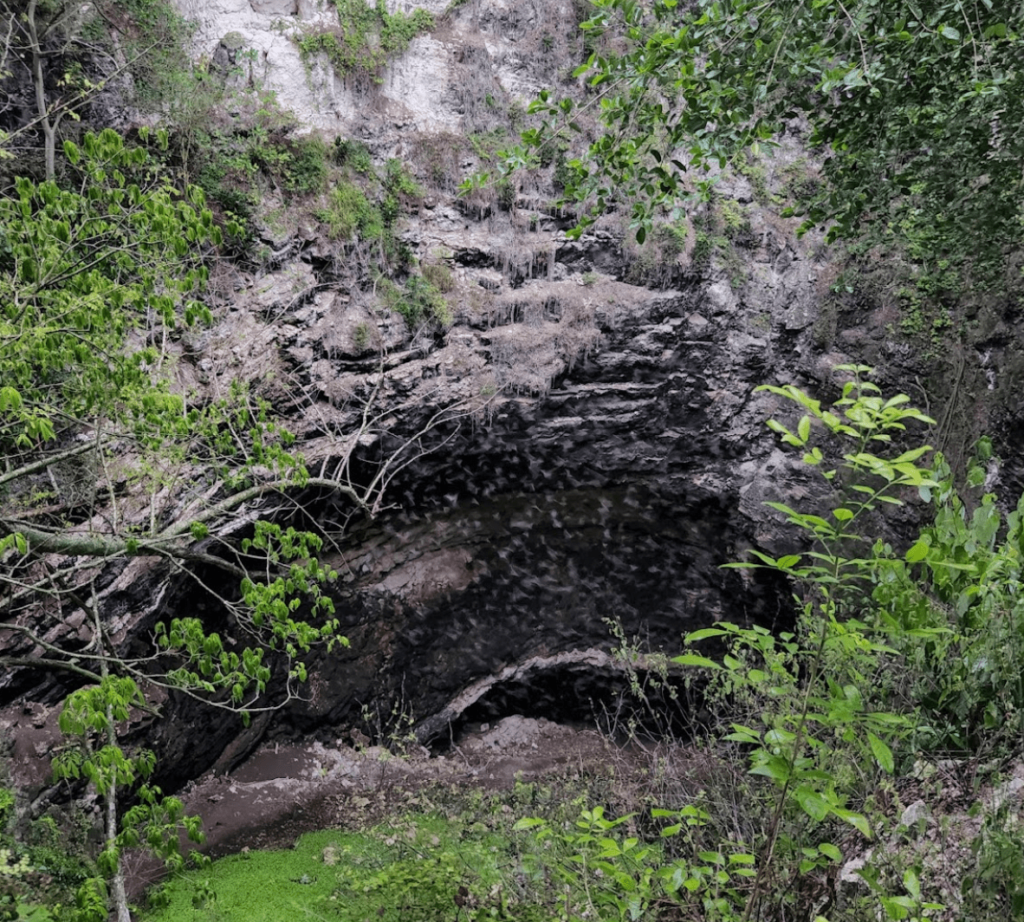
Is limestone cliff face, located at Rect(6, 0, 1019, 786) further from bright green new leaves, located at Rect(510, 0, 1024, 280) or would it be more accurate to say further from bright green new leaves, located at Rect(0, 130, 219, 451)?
bright green new leaves, located at Rect(510, 0, 1024, 280)

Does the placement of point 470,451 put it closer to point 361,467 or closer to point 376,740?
point 361,467

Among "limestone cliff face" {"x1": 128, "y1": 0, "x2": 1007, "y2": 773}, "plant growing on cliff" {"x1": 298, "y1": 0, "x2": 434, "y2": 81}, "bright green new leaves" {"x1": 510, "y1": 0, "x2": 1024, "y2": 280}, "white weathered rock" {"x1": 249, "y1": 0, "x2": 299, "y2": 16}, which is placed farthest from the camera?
"plant growing on cliff" {"x1": 298, "y1": 0, "x2": 434, "y2": 81}

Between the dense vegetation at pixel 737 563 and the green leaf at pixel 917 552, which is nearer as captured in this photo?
the green leaf at pixel 917 552

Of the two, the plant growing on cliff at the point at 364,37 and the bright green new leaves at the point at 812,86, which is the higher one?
the plant growing on cliff at the point at 364,37

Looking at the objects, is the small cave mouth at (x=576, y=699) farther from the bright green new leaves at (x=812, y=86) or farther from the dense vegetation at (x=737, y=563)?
the bright green new leaves at (x=812, y=86)

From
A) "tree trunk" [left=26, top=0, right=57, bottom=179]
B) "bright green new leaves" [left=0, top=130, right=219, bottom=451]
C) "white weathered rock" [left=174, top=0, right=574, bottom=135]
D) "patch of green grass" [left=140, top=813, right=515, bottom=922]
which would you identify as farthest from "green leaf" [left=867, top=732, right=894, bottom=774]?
"white weathered rock" [left=174, top=0, right=574, bottom=135]

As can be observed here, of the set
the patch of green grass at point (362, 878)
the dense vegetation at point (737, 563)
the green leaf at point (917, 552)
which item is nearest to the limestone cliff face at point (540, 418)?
the patch of green grass at point (362, 878)

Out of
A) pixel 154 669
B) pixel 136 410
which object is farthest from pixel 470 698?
pixel 136 410

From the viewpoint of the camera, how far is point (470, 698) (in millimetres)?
7918

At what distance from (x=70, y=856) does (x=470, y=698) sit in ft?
15.0

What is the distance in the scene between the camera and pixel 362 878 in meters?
4.41

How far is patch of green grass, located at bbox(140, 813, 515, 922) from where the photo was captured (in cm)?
344

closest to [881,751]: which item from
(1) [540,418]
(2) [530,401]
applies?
(2) [530,401]

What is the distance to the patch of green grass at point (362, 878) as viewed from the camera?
3439 mm
